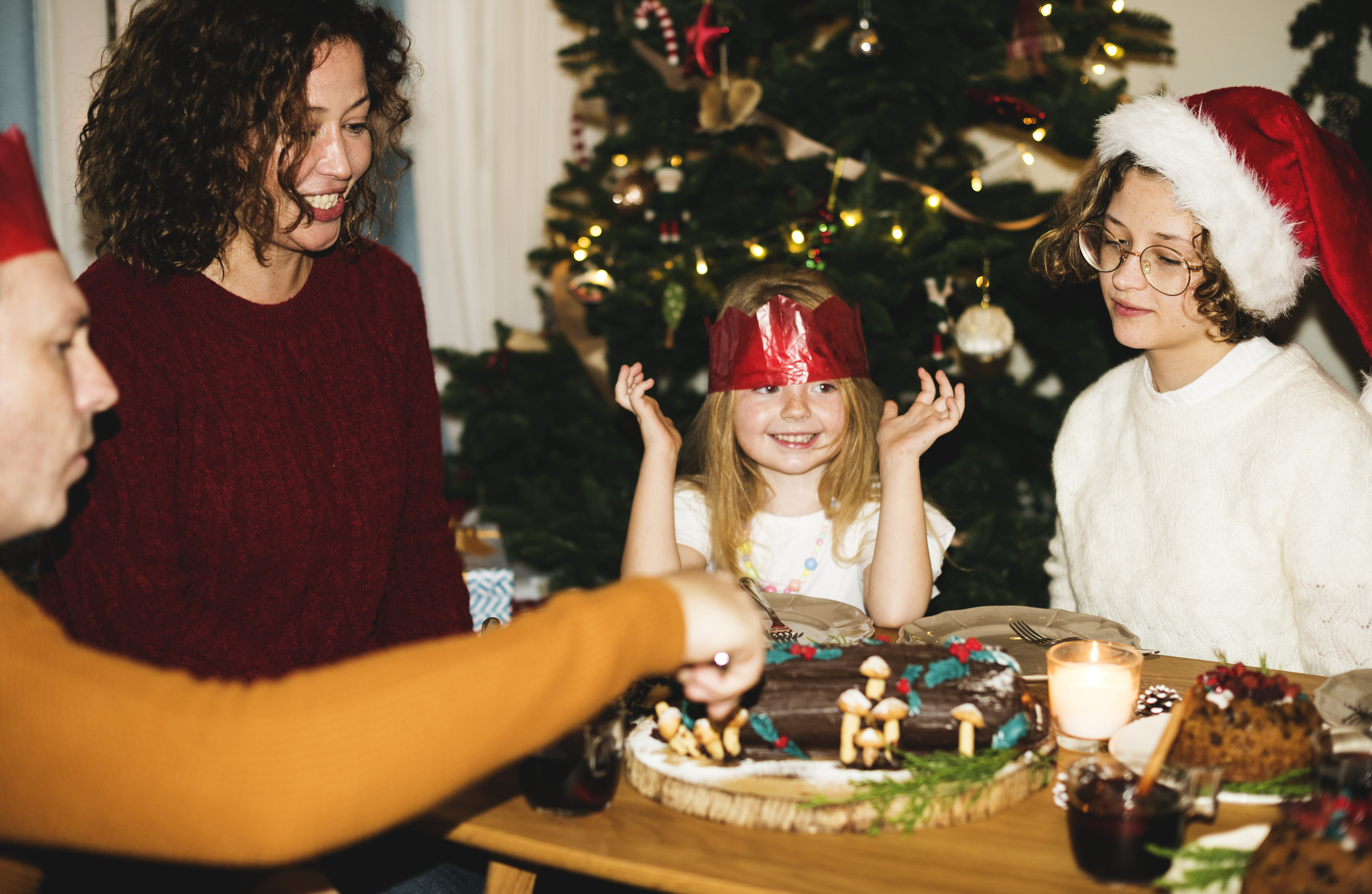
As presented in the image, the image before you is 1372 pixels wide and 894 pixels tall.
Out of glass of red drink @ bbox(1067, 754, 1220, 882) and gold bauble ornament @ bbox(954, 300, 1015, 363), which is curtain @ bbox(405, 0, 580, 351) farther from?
glass of red drink @ bbox(1067, 754, 1220, 882)

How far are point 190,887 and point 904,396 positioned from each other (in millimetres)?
2269

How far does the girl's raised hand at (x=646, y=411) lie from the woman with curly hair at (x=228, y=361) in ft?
1.74

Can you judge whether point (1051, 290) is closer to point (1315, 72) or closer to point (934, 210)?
point (934, 210)

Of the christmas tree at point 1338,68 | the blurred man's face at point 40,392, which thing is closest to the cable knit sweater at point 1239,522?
the christmas tree at point 1338,68

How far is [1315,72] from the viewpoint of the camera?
297 cm

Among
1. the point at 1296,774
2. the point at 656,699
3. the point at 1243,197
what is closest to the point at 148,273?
the point at 656,699

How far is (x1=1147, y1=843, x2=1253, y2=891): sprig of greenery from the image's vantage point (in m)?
0.93

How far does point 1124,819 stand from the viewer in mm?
937

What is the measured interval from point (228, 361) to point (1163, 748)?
4.95 ft

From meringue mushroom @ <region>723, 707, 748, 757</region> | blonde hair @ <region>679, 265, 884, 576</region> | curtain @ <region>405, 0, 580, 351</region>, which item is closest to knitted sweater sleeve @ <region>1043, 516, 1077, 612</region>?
blonde hair @ <region>679, 265, 884, 576</region>

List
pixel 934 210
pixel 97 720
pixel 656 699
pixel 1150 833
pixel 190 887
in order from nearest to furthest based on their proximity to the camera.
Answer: pixel 97 720
pixel 1150 833
pixel 190 887
pixel 656 699
pixel 934 210

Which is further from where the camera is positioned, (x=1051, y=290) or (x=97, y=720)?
(x=1051, y=290)

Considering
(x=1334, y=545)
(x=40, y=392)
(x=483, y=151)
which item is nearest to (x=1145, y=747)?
(x=1334, y=545)

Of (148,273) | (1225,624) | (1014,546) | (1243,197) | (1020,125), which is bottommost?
(1014,546)
